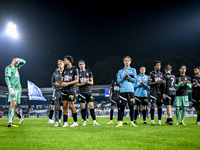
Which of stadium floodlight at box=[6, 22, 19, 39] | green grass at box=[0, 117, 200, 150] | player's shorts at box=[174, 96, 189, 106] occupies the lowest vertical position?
green grass at box=[0, 117, 200, 150]

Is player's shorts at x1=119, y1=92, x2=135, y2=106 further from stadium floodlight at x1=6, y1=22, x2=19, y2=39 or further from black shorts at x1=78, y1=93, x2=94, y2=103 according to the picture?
stadium floodlight at x1=6, y1=22, x2=19, y2=39

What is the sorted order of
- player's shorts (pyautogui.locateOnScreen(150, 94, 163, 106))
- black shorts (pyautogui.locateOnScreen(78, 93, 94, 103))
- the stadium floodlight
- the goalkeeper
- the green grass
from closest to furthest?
1. the green grass
2. the goalkeeper
3. player's shorts (pyautogui.locateOnScreen(150, 94, 163, 106))
4. black shorts (pyautogui.locateOnScreen(78, 93, 94, 103))
5. the stadium floodlight

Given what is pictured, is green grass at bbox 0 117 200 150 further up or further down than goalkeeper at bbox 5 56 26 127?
further down

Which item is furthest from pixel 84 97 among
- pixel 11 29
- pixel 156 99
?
pixel 11 29

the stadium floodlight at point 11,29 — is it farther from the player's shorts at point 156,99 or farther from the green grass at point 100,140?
the green grass at point 100,140

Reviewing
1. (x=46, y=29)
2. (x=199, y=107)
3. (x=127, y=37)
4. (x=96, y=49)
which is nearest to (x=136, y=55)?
(x=127, y=37)

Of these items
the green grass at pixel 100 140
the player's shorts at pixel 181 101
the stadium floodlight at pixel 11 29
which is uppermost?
the stadium floodlight at pixel 11 29

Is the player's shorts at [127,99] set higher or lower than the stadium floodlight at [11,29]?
lower

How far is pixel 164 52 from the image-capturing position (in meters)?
59.6

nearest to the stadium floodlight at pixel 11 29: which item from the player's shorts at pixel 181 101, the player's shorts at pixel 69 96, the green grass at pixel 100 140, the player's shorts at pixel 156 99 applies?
the player's shorts at pixel 69 96

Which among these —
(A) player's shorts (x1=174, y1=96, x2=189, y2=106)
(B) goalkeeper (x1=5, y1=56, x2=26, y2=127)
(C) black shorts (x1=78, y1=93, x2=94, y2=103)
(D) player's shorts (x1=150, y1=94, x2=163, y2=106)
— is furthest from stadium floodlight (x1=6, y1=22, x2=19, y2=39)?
(A) player's shorts (x1=174, y1=96, x2=189, y2=106)

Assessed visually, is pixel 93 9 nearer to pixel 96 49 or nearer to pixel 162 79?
pixel 96 49

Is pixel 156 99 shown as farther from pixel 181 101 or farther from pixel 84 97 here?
pixel 84 97

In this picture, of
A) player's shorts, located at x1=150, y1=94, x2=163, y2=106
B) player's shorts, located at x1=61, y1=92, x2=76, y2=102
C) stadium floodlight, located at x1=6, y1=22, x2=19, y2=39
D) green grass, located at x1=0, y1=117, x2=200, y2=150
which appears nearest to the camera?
A: green grass, located at x1=0, y1=117, x2=200, y2=150
